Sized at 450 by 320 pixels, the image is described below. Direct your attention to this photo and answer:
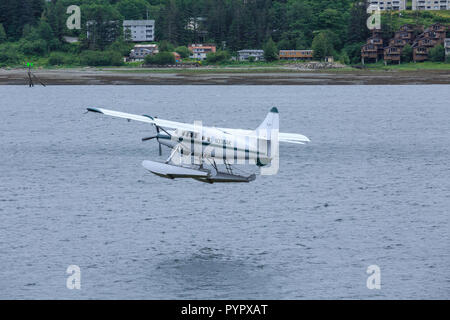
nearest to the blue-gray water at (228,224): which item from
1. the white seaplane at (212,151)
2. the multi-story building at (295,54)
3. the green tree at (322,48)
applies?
the white seaplane at (212,151)

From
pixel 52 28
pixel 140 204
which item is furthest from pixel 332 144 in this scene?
pixel 52 28

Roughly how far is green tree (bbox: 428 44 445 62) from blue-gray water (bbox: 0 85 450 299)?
3758 inches

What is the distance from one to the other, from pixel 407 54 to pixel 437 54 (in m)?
7.90

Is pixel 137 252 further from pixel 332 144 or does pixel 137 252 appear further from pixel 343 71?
pixel 343 71

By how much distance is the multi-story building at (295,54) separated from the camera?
7205 inches

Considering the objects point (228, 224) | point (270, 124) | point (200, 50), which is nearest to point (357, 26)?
point (200, 50)

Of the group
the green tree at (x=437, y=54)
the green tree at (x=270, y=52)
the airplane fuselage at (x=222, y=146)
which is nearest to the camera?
the airplane fuselage at (x=222, y=146)

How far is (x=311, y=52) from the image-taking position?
603 ft

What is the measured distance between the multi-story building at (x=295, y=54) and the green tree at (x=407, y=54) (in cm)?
2336

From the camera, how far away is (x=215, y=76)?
16775 centimetres

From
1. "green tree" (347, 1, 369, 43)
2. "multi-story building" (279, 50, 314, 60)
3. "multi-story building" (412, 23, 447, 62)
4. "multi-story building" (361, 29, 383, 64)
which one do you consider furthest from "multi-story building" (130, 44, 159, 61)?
"multi-story building" (412, 23, 447, 62)

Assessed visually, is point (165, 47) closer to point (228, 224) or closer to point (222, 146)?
point (228, 224)

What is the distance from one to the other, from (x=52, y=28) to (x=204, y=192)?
160348 mm

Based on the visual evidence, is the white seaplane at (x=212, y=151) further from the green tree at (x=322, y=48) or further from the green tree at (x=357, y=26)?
the green tree at (x=357, y=26)
